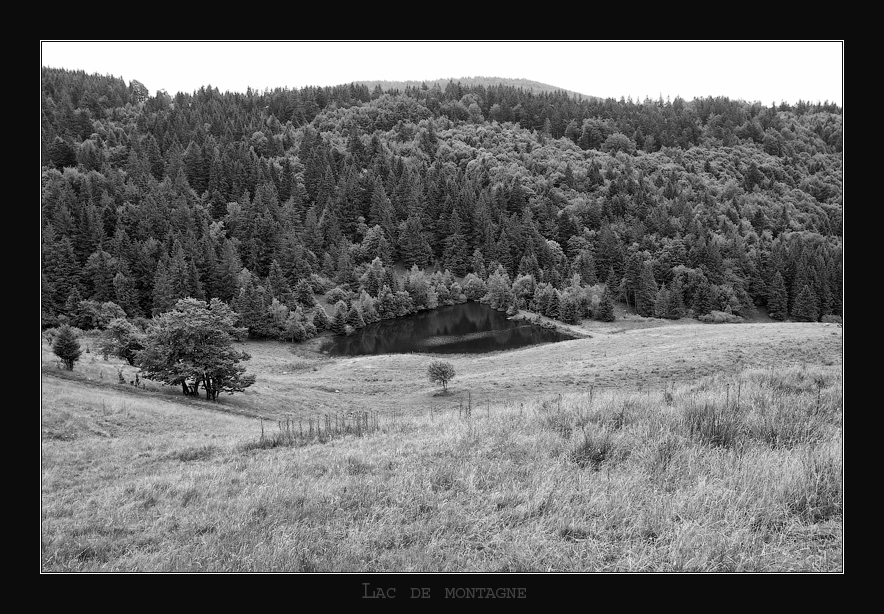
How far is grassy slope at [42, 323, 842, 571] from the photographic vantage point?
5531 millimetres

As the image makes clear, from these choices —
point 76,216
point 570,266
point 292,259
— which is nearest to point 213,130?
point 76,216

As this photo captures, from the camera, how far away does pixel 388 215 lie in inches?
5576

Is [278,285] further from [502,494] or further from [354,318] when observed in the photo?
[502,494]

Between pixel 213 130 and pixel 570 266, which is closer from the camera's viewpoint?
pixel 570 266

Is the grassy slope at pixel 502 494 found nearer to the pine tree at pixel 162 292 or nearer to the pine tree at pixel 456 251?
the pine tree at pixel 162 292

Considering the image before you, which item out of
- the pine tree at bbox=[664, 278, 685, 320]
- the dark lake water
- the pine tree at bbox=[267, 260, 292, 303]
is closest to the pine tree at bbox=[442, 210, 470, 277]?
the dark lake water

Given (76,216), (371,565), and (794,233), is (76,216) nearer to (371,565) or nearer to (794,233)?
(371,565)

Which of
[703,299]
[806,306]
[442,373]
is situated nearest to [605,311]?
[703,299]

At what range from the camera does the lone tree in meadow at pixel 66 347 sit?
115ft

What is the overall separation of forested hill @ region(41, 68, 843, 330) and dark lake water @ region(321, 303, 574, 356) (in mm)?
12309

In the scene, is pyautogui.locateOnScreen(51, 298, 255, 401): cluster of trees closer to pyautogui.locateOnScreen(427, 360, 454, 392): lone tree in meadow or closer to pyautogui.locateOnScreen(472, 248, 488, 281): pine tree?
pyautogui.locateOnScreen(427, 360, 454, 392): lone tree in meadow

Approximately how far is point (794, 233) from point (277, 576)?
578 ft

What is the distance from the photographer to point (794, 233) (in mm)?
142500

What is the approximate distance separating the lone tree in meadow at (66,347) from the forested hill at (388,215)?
52.2m
